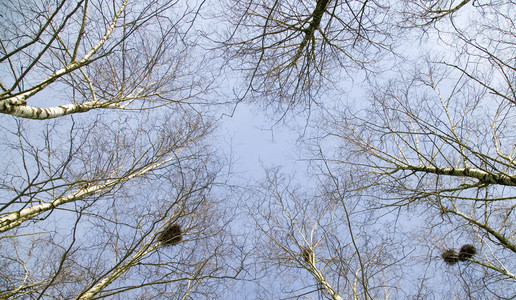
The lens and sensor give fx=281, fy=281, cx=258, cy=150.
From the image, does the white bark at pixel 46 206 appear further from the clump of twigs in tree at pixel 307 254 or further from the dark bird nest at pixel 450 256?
the dark bird nest at pixel 450 256

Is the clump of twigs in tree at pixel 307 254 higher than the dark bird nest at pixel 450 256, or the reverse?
the clump of twigs in tree at pixel 307 254

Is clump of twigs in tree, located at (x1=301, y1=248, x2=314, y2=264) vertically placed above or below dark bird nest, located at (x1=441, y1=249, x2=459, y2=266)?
above

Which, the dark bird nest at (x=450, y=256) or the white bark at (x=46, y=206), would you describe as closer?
the white bark at (x=46, y=206)

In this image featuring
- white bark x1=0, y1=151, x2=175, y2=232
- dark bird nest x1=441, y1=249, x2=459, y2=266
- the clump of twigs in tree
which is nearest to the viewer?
white bark x1=0, y1=151, x2=175, y2=232

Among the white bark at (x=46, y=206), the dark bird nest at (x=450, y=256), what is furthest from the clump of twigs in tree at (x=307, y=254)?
the white bark at (x=46, y=206)

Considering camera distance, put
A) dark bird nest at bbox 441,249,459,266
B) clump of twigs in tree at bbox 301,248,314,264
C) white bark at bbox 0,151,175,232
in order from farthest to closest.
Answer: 1. clump of twigs in tree at bbox 301,248,314,264
2. dark bird nest at bbox 441,249,459,266
3. white bark at bbox 0,151,175,232

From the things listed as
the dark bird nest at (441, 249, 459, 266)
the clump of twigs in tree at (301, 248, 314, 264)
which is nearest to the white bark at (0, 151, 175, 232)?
the clump of twigs in tree at (301, 248, 314, 264)

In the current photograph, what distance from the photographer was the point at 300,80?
3.35 meters

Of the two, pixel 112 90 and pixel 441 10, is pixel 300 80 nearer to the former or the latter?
pixel 441 10

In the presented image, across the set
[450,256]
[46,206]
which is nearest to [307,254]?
[450,256]

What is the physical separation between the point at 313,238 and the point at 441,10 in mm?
4236

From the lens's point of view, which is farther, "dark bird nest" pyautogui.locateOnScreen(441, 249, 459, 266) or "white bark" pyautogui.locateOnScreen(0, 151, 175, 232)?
"dark bird nest" pyautogui.locateOnScreen(441, 249, 459, 266)

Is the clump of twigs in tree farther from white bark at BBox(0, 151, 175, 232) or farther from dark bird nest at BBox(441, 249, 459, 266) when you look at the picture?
white bark at BBox(0, 151, 175, 232)

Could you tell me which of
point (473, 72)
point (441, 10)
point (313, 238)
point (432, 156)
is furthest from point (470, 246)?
point (441, 10)
